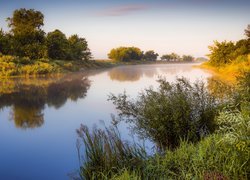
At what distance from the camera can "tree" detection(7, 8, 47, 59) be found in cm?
4291

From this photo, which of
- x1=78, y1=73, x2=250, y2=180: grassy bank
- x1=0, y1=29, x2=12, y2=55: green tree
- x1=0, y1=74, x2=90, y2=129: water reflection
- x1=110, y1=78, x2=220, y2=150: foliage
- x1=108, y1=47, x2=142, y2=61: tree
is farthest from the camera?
x1=108, y1=47, x2=142, y2=61: tree

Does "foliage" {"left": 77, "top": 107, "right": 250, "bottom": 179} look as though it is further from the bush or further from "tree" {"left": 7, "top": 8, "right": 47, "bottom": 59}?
"tree" {"left": 7, "top": 8, "right": 47, "bottom": 59}

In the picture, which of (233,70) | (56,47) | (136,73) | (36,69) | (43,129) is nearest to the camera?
(43,129)

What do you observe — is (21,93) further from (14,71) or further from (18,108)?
(14,71)

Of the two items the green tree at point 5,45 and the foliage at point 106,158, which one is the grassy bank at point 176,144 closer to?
the foliage at point 106,158

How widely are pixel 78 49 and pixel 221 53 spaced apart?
27950 millimetres

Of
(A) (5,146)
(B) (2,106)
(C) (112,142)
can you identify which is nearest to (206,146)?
(C) (112,142)

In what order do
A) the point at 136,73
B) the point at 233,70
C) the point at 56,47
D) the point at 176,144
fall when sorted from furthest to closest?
the point at 56,47 < the point at 136,73 < the point at 233,70 < the point at 176,144

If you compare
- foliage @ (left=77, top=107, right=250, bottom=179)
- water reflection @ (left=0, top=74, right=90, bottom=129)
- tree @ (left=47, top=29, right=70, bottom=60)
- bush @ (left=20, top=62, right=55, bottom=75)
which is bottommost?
water reflection @ (left=0, top=74, right=90, bottom=129)

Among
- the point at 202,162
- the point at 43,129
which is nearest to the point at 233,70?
the point at 43,129

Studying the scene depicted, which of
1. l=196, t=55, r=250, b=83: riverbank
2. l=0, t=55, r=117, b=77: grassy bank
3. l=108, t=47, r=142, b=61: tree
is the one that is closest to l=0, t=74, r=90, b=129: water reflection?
l=196, t=55, r=250, b=83: riverbank

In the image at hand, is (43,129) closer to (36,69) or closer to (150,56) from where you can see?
(36,69)

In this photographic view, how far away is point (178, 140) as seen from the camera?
7.05 m

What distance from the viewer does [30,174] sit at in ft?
20.5
